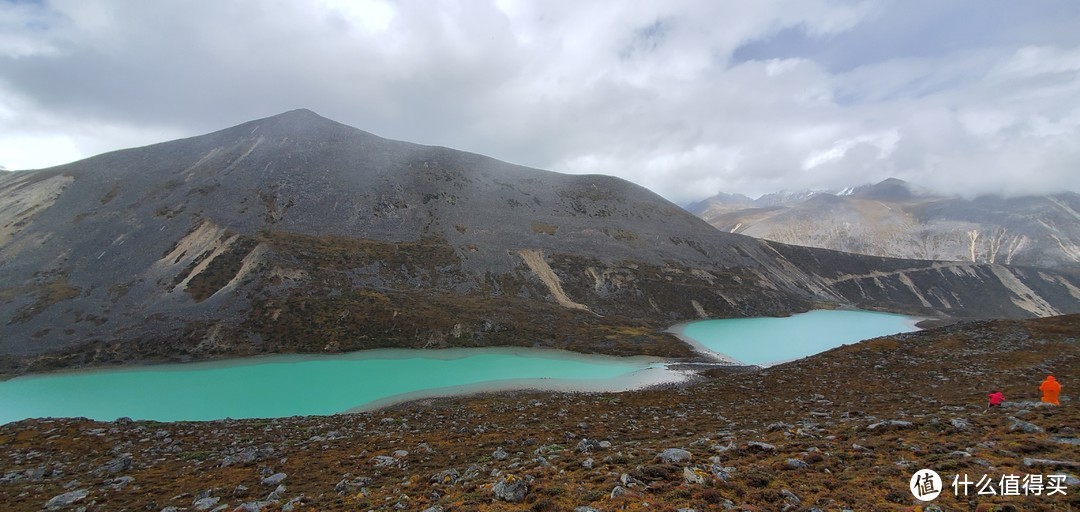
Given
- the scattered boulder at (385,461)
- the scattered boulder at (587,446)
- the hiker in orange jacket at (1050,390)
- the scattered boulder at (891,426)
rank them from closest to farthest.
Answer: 1. the scattered boulder at (891,426)
2. the hiker in orange jacket at (1050,390)
3. the scattered boulder at (587,446)
4. the scattered boulder at (385,461)

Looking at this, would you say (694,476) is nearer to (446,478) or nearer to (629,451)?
(629,451)

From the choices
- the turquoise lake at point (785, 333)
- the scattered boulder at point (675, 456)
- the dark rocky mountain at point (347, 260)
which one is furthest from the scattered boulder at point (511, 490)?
the turquoise lake at point (785, 333)

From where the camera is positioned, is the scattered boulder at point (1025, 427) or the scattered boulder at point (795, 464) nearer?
the scattered boulder at point (795, 464)

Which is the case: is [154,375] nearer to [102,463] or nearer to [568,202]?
[102,463]

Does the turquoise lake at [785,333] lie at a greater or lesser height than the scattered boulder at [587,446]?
lesser

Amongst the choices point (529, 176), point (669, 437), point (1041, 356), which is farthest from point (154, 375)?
point (529, 176)

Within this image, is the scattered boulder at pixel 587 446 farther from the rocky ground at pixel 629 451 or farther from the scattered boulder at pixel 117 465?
the scattered boulder at pixel 117 465

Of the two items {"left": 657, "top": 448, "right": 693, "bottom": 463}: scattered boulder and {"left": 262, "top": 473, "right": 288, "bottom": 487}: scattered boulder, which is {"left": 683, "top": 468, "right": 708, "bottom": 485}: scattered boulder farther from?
{"left": 262, "top": 473, "right": 288, "bottom": 487}: scattered boulder

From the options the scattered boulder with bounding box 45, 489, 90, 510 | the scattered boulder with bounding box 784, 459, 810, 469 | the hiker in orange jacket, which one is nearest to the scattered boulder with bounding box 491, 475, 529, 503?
the scattered boulder with bounding box 784, 459, 810, 469
